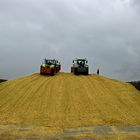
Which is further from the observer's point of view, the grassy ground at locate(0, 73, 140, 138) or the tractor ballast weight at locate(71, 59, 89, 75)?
the tractor ballast weight at locate(71, 59, 89, 75)

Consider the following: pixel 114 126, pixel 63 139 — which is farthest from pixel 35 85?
pixel 63 139

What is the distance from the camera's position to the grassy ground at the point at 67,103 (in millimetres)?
29406

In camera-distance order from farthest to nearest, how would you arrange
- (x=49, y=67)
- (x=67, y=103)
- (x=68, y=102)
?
(x=49, y=67)
(x=68, y=102)
(x=67, y=103)

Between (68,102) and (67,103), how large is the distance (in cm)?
36

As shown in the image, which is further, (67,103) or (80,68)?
(80,68)

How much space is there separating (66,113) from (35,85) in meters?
12.3

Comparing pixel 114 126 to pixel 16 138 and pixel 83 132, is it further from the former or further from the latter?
pixel 16 138

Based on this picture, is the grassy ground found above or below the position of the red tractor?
below

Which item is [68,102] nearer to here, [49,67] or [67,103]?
[67,103]

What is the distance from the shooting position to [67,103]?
1369 inches

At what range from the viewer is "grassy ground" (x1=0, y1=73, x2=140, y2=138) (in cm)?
2941

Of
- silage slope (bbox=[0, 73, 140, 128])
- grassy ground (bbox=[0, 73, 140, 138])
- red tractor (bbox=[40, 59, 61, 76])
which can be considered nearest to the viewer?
grassy ground (bbox=[0, 73, 140, 138])

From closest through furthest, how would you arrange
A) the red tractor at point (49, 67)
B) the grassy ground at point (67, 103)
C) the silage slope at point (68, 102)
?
the grassy ground at point (67, 103) < the silage slope at point (68, 102) < the red tractor at point (49, 67)

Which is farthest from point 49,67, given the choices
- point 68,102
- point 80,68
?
point 68,102
